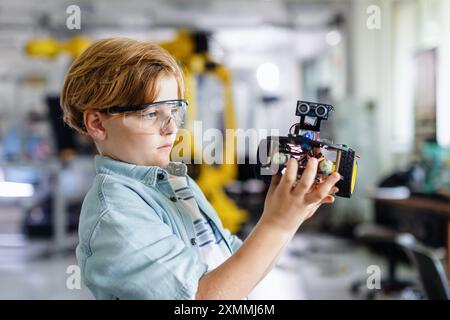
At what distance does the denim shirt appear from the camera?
54cm

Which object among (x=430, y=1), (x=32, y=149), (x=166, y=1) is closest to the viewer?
(x=430, y=1)

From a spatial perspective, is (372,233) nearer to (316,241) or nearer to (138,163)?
(316,241)

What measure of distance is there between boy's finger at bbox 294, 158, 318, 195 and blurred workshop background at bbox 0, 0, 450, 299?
3.12 feet

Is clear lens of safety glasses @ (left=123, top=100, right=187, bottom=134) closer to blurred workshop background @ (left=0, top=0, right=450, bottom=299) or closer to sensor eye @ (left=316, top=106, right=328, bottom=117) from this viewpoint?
sensor eye @ (left=316, top=106, right=328, bottom=117)

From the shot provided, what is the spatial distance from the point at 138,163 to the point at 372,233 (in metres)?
3.03

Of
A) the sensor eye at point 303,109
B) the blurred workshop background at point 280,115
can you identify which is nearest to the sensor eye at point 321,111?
the sensor eye at point 303,109

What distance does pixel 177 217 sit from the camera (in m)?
0.64

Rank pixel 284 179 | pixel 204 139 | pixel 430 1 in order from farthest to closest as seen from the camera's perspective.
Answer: pixel 430 1 < pixel 204 139 < pixel 284 179

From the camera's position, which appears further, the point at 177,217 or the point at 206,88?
the point at 206,88

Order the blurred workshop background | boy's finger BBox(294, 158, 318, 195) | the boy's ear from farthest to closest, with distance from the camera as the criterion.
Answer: the blurred workshop background → the boy's ear → boy's finger BBox(294, 158, 318, 195)

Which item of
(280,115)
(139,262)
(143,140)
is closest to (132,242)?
(139,262)

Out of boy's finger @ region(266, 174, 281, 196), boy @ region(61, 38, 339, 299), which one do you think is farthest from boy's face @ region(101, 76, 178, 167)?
boy's finger @ region(266, 174, 281, 196)

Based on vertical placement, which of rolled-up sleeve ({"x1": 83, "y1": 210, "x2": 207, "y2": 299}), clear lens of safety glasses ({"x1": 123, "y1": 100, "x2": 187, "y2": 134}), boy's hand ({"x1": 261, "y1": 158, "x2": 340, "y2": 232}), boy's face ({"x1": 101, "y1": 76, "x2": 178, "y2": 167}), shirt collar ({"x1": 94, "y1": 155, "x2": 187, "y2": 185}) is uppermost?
clear lens of safety glasses ({"x1": 123, "y1": 100, "x2": 187, "y2": 134})
